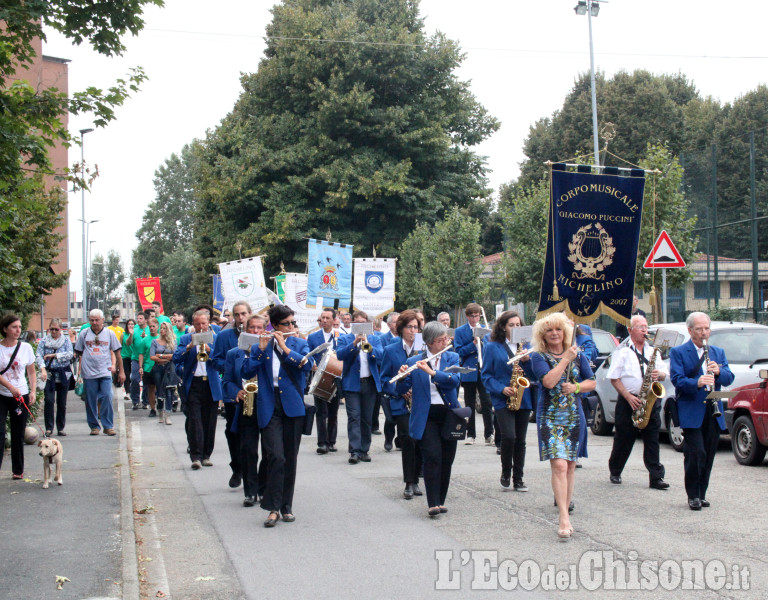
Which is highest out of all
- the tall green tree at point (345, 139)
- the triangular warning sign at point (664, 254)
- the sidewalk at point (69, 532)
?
the tall green tree at point (345, 139)

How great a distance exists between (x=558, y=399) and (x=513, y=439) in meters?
2.06

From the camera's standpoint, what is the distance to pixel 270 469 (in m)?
8.11

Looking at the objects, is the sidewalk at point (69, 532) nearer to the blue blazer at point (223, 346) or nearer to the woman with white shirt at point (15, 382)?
the woman with white shirt at point (15, 382)

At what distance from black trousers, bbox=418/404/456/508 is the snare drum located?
172cm

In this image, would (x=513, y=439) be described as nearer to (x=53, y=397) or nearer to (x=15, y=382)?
(x=15, y=382)

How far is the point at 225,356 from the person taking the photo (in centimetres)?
1035

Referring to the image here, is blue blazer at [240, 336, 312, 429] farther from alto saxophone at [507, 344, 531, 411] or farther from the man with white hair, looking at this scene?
the man with white hair

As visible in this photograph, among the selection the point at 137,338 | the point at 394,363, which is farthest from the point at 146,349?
the point at 394,363

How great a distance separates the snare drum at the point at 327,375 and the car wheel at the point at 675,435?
16.6 feet

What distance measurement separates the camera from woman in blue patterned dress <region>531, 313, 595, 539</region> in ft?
24.5

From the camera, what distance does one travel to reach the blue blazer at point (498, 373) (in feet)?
31.8

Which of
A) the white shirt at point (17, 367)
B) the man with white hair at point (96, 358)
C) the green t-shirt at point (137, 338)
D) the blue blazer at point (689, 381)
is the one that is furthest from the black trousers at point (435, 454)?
the green t-shirt at point (137, 338)

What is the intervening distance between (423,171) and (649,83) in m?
18.5

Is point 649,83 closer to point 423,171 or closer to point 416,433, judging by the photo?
point 423,171
